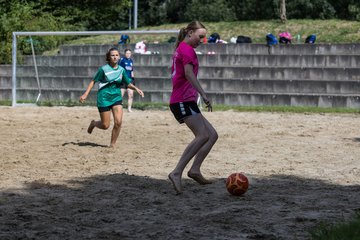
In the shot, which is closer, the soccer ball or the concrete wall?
the soccer ball

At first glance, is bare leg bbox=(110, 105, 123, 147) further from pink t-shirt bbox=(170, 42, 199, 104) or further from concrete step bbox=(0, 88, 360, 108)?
concrete step bbox=(0, 88, 360, 108)

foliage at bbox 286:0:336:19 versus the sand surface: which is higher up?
foliage at bbox 286:0:336:19

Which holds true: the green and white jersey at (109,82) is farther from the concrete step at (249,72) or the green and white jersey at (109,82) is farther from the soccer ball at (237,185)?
the concrete step at (249,72)

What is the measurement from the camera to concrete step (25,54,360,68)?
80.0ft

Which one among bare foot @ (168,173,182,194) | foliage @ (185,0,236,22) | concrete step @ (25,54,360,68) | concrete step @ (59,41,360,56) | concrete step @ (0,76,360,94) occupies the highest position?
foliage @ (185,0,236,22)

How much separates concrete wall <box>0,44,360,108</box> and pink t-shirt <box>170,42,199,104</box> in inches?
555

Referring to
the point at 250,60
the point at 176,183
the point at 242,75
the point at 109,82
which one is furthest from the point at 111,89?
the point at 250,60

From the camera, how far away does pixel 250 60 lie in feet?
82.9

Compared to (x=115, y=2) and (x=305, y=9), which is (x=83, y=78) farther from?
(x=305, y=9)

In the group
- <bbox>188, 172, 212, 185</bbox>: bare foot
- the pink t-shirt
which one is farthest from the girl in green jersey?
the pink t-shirt

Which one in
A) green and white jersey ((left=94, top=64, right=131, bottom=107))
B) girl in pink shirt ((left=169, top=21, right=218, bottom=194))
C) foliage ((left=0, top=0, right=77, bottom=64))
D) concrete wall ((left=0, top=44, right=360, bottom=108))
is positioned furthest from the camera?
foliage ((left=0, top=0, right=77, bottom=64))

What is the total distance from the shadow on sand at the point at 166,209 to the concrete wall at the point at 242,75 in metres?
13.8

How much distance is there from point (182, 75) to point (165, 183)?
135cm

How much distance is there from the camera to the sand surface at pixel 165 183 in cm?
615
